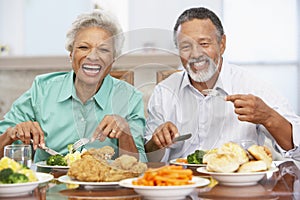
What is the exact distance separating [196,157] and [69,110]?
0.66 m

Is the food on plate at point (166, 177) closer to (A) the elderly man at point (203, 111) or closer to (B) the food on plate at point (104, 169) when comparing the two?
(B) the food on plate at point (104, 169)

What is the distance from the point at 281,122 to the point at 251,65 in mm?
2749

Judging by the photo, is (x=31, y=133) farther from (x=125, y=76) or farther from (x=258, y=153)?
(x=258, y=153)

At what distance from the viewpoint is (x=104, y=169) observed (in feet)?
4.80

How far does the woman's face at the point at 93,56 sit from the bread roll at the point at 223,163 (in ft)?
1.50

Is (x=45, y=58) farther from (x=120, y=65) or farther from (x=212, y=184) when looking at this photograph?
(x=212, y=184)

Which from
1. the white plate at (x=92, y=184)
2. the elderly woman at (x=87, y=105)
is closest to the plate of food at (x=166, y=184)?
the white plate at (x=92, y=184)

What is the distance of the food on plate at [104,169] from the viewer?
1.43 meters

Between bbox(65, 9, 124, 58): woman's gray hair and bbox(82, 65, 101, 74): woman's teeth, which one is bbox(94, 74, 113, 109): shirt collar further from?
bbox(65, 9, 124, 58): woman's gray hair

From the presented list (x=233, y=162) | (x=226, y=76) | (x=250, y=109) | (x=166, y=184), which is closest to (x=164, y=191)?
(x=166, y=184)

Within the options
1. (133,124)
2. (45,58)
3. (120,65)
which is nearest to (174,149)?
(133,124)

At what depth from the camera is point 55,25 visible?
476 centimetres

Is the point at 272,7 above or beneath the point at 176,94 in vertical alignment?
above

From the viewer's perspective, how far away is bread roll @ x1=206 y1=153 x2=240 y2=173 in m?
1.44
